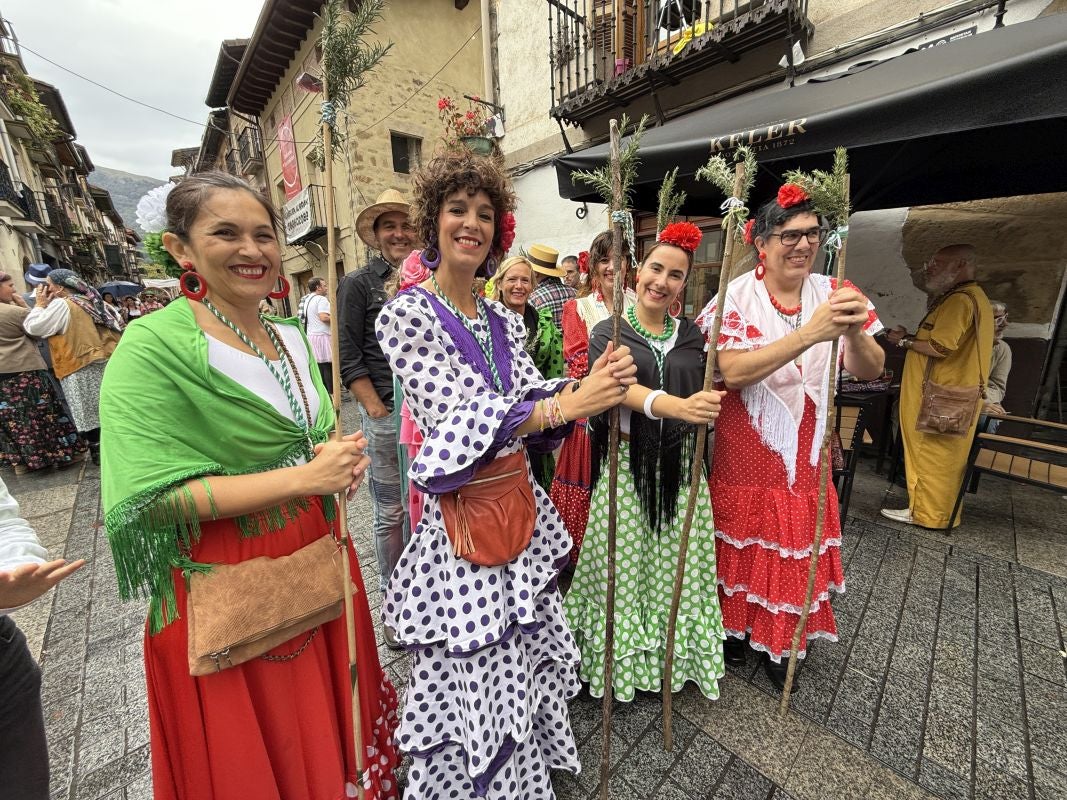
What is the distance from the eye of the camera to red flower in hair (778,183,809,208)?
1.85 m

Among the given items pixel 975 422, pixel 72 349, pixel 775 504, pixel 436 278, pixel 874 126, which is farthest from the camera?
pixel 72 349

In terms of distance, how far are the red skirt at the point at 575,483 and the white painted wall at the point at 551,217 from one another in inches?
202

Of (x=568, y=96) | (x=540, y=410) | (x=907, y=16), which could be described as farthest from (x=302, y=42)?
(x=540, y=410)

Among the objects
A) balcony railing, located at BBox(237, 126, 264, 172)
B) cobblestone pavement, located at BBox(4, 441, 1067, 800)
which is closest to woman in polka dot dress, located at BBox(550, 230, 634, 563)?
cobblestone pavement, located at BBox(4, 441, 1067, 800)

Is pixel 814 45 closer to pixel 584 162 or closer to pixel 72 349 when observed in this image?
pixel 584 162

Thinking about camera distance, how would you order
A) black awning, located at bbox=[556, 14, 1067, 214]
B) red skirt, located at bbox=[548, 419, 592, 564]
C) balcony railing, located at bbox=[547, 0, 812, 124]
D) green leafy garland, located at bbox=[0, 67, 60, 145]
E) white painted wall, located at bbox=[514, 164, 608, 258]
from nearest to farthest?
black awning, located at bbox=[556, 14, 1067, 214] → red skirt, located at bbox=[548, 419, 592, 564] → balcony railing, located at bbox=[547, 0, 812, 124] → white painted wall, located at bbox=[514, 164, 608, 258] → green leafy garland, located at bbox=[0, 67, 60, 145]

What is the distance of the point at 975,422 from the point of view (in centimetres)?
350

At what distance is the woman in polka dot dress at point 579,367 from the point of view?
2666 millimetres

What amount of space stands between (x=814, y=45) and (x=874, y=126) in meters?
3.05

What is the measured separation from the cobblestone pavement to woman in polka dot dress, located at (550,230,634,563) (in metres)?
0.95

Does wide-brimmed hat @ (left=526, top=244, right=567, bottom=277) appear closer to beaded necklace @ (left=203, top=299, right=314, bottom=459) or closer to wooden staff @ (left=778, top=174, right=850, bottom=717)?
wooden staff @ (left=778, top=174, right=850, bottom=717)

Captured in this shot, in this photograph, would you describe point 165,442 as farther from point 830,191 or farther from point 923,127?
point 923,127

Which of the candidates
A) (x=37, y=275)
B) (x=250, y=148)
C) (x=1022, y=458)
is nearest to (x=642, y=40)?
(x=1022, y=458)

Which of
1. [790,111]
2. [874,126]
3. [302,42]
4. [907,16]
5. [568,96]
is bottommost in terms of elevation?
[874,126]
